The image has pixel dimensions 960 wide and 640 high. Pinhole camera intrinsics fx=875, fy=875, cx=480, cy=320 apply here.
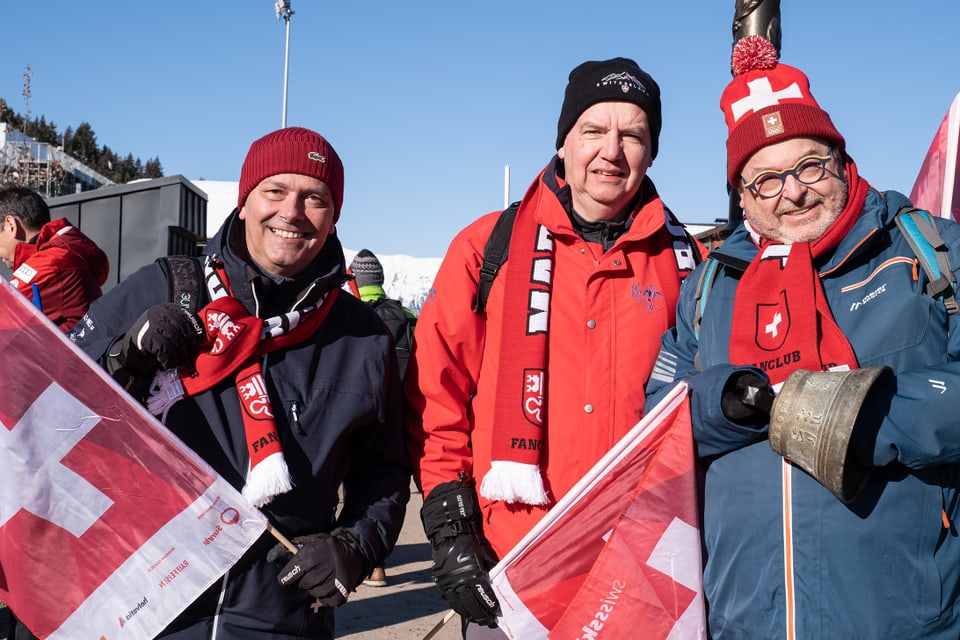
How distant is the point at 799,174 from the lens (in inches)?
96.6

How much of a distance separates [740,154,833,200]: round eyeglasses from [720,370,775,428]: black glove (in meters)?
0.58

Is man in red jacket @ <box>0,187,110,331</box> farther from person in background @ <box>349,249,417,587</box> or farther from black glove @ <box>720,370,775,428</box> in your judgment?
black glove @ <box>720,370,775,428</box>

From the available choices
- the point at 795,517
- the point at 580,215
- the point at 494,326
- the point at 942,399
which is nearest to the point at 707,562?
the point at 795,517

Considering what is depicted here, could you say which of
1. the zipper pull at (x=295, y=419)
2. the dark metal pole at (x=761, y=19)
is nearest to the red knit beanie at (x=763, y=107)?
the dark metal pole at (x=761, y=19)

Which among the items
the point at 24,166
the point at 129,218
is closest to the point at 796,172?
the point at 129,218

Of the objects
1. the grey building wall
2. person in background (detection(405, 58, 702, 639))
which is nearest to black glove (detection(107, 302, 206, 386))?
person in background (detection(405, 58, 702, 639))

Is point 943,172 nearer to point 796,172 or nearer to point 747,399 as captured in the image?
point 796,172

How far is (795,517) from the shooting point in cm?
217

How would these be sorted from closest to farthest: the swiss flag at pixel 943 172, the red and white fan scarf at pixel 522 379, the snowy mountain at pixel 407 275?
the red and white fan scarf at pixel 522 379
the swiss flag at pixel 943 172
the snowy mountain at pixel 407 275

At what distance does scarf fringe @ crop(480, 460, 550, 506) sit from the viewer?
263 centimetres

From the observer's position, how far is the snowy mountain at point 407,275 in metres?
19.8

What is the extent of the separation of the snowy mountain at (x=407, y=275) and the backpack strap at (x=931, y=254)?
56.4ft

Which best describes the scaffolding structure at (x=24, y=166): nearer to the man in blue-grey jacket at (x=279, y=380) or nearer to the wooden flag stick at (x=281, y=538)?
the man in blue-grey jacket at (x=279, y=380)

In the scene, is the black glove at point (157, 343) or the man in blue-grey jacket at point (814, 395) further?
the black glove at point (157, 343)
